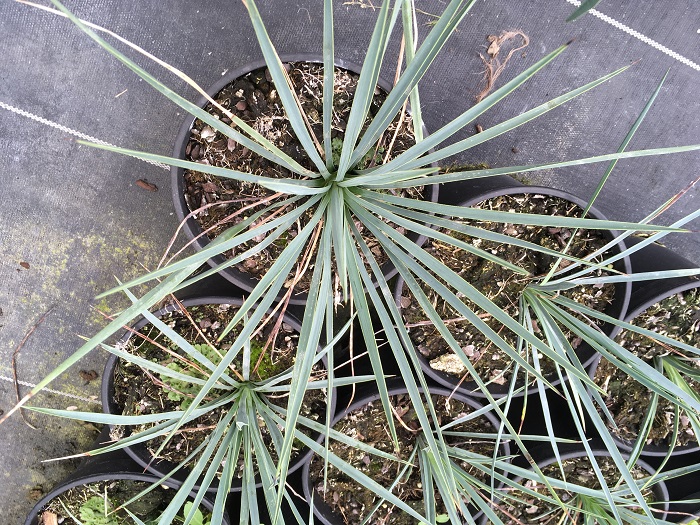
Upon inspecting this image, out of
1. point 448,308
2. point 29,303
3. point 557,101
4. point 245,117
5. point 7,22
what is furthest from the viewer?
point 29,303

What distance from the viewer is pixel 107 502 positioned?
1238mm

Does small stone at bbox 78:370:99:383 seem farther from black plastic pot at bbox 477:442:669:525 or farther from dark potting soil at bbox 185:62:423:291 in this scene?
black plastic pot at bbox 477:442:669:525

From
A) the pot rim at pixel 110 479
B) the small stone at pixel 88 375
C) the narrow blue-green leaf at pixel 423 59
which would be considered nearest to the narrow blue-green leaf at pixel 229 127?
the narrow blue-green leaf at pixel 423 59

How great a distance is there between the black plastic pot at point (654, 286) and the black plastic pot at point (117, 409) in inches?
27.5

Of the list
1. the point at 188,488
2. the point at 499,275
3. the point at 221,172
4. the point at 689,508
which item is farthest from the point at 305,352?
the point at 689,508

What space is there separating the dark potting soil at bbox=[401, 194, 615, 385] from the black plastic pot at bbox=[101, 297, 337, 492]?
0.86 feet

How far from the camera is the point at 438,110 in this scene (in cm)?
135

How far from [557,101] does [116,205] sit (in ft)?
3.90

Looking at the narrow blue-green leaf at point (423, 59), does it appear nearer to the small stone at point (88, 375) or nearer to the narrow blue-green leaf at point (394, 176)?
the narrow blue-green leaf at point (394, 176)

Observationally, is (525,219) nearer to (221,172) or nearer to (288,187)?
(288,187)

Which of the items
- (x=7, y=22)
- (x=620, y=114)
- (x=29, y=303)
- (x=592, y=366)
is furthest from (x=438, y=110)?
(x=29, y=303)

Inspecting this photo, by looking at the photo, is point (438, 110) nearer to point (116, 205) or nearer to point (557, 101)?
point (557, 101)

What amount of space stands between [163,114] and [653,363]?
4.59 ft

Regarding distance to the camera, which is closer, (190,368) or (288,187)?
(288,187)
